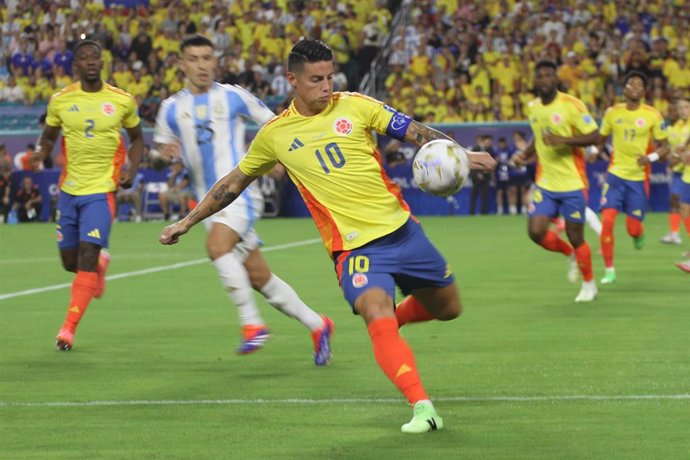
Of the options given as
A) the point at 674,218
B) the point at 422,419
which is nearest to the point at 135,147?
the point at 422,419

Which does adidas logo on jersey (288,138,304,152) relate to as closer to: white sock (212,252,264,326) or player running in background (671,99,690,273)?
white sock (212,252,264,326)

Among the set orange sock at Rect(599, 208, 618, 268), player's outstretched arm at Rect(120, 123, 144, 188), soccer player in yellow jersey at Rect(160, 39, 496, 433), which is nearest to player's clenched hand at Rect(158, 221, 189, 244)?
soccer player in yellow jersey at Rect(160, 39, 496, 433)

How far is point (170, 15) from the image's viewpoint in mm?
36625

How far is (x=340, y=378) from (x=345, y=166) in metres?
2.01

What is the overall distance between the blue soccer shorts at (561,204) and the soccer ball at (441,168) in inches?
278

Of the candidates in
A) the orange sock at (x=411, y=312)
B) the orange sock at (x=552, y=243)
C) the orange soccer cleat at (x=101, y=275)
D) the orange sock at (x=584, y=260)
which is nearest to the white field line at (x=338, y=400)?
the orange sock at (x=411, y=312)

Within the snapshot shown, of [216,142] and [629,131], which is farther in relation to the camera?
[629,131]

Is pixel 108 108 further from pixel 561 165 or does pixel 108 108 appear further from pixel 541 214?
pixel 561 165

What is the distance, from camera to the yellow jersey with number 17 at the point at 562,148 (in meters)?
13.8

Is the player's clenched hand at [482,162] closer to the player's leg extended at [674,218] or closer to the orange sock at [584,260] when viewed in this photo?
the orange sock at [584,260]

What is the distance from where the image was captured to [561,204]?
1388 cm

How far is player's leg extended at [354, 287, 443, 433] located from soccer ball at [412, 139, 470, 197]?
69cm

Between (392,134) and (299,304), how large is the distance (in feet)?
8.93

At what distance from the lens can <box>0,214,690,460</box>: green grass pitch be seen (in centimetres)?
670
